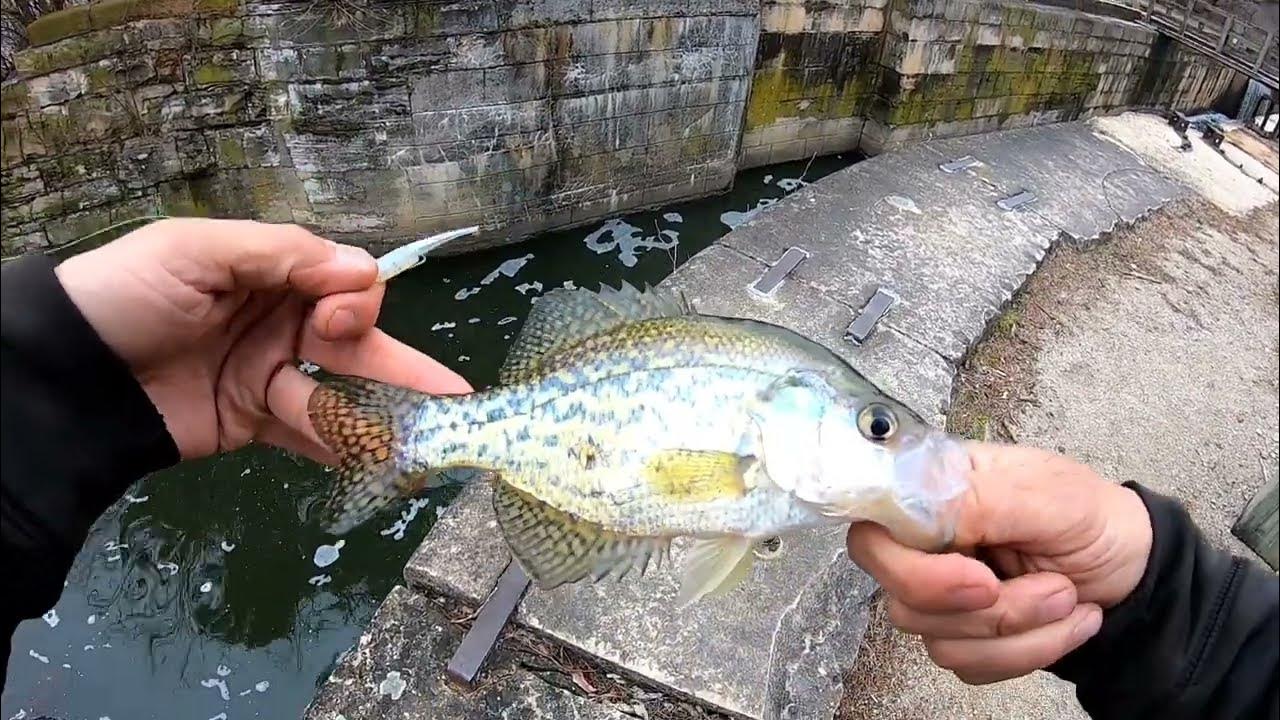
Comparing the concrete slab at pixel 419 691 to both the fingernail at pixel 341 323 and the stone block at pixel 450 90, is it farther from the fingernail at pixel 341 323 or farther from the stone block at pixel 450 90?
the stone block at pixel 450 90

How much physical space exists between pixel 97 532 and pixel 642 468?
21.0ft

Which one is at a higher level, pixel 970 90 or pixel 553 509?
pixel 553 509

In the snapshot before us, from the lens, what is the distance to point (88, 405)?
8.54ft

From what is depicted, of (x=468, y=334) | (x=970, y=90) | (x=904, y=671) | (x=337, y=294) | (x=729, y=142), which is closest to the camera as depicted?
(x=337, y=294)

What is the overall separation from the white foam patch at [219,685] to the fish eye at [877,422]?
565 cm

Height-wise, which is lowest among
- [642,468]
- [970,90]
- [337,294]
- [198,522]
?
[198,522]

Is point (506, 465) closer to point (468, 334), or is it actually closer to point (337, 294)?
point (337, 294)

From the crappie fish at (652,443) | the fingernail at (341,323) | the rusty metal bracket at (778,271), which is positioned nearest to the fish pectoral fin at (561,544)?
the crappie fish at (652,443)

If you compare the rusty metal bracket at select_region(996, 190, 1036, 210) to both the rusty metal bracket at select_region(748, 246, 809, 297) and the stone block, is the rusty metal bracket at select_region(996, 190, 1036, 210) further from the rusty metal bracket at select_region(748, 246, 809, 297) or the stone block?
the stone block

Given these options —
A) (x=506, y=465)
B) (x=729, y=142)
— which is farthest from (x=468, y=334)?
(x=506, y=465)

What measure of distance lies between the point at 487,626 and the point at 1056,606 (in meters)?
2.88

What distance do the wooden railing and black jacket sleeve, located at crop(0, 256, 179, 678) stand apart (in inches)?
884

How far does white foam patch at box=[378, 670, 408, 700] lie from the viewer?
4008mm

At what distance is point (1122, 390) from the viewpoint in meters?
8.27
